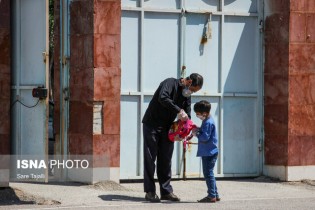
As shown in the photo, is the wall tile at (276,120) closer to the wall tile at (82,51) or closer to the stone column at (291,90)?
the stone column at (291,90)

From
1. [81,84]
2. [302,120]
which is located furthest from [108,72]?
[302,120]

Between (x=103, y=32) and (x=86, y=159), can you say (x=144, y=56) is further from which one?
(x=86, y=159)

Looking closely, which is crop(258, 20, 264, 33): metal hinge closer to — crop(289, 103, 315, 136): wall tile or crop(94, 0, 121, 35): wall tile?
crop(289, 103, 315, 136): wall tile

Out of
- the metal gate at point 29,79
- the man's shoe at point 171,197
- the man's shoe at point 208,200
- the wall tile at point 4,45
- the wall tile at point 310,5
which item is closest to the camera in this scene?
the man's shoe at point 208,200

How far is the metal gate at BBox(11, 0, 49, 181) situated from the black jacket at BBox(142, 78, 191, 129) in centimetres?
224

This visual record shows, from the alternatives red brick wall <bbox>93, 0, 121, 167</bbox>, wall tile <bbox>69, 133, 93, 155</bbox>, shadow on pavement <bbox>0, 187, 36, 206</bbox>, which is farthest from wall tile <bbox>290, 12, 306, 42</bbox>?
shadow on pavement <bbox>0, 187, 36, 206</bbox>

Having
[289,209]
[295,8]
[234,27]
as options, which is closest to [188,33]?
[234,27]

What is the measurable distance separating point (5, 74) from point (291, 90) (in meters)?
4.74

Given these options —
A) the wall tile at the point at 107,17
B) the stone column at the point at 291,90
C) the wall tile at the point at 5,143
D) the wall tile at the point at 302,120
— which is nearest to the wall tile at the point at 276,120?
the stone column at the point at 291,90

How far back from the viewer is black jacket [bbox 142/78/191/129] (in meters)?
12.2

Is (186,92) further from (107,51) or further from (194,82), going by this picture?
(107,51)

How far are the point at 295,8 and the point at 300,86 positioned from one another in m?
1.31

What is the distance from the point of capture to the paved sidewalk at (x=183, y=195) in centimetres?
1209

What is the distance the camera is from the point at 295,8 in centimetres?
1493
